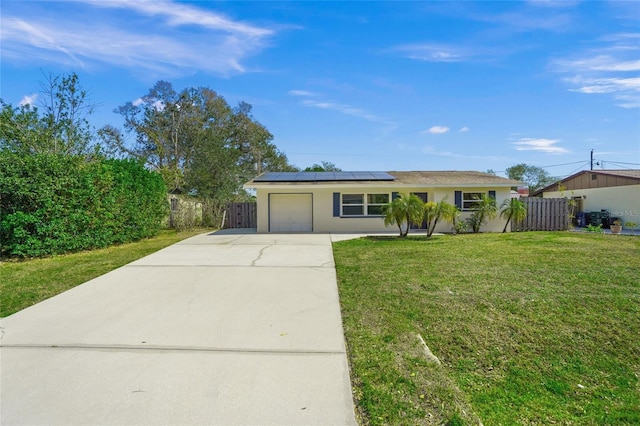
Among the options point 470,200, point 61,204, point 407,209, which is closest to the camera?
point 61,204

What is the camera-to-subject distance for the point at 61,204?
8.80 meters

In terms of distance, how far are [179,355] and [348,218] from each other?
1258cm

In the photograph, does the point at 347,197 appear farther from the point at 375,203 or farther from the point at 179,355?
the point at 179,355

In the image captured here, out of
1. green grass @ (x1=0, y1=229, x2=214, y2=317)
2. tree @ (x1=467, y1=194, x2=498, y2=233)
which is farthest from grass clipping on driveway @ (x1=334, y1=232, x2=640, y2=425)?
tree @ (x1=467, y1=194, x2=498, y2=233)

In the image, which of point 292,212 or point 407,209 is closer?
point 407,209

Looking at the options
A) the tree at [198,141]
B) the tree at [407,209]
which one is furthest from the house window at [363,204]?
the tree at [198,141]

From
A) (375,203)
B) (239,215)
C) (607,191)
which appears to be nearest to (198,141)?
(239,215)

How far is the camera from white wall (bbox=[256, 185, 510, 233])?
1517 centimetres

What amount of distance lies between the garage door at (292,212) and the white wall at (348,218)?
0.30 meters

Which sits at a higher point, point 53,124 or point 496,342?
point 53,124

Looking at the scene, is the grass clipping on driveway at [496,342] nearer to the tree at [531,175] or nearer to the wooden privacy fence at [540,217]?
the wooden privacy fence at [540,217]

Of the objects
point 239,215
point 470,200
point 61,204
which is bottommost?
point 239,215

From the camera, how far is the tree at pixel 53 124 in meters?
12.0

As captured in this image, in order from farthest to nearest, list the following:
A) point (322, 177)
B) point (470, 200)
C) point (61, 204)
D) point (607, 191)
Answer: point (607, 191) → point (322, 177) → point (470, 200) → point (61, 204)
